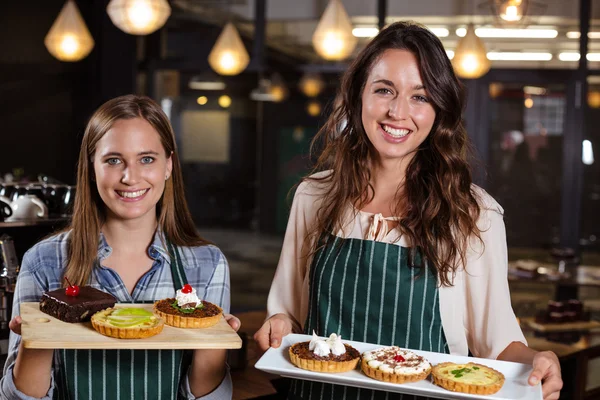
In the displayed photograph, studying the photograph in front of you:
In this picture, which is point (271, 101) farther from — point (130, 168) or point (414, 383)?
point (414, 383)

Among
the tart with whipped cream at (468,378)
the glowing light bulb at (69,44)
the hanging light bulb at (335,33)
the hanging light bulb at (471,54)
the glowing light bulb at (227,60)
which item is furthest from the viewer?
the glowing light bulb at (227,60)

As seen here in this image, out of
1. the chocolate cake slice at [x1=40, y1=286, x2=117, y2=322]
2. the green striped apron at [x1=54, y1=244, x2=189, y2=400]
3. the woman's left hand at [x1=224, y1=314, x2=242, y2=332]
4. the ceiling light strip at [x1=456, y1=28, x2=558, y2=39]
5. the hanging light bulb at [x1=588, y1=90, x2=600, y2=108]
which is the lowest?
the green striped apron at [x1=54, y1=244, x2=189, y2=400]

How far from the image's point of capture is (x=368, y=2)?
780cm

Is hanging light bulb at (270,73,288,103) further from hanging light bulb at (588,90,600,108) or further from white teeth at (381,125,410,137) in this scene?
white teeth at (381,125,410,137)

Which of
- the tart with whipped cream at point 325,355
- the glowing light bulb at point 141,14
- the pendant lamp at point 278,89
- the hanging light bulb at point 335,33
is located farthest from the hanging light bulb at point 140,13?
the tart with whipped cream at point 325,355

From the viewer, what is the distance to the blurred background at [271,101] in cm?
754

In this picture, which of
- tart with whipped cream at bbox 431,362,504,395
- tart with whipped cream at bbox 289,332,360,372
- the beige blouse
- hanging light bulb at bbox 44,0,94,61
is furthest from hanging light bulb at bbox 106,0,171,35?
tart with whipped cream at bbox 431,362,504,395

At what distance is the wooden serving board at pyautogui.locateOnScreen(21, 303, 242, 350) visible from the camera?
1.84 meters

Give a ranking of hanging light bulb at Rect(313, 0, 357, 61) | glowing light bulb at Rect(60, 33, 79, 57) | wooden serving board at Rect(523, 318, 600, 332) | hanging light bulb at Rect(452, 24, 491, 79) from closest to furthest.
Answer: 1. wooden serving board at Rect(523, 318, 600, 332)
2. hanging light bulb at Rect(313, 0, 357, 61)
3. hanging light bulb at Rect(452, 24, 491, 79)
4. glowing light bulb at Rect(60, 33, 79, 57)

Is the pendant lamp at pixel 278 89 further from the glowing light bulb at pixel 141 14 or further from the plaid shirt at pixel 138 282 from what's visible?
the plaid shirt at pixel 138 282

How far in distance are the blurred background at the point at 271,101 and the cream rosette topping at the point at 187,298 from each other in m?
5.18

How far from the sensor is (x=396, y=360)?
193 cm

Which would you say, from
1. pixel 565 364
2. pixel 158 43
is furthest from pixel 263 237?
pixel 565 364

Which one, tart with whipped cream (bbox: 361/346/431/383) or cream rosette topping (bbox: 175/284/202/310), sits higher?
cream rosette topping (bbox: 175/284/202/310)
